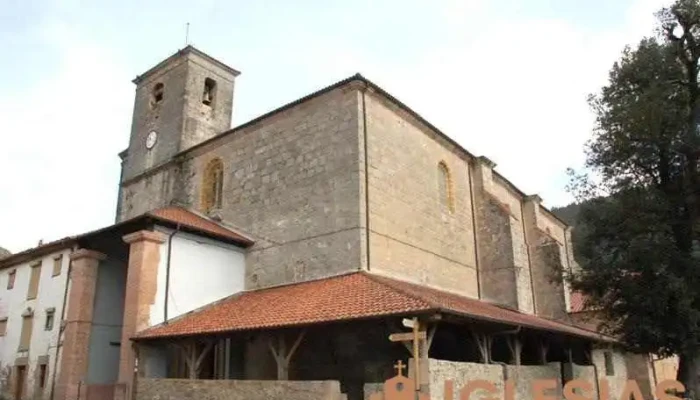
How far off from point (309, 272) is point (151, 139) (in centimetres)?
1078

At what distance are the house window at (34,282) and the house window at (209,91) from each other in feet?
28.6

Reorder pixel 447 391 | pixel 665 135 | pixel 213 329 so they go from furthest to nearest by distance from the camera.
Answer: pixel 665 135 < pixel 213 329 < pixel 447 391

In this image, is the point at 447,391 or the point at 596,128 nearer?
the point at 447,391

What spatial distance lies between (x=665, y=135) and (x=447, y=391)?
8356 millimetres

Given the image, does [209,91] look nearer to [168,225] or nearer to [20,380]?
[168,225]

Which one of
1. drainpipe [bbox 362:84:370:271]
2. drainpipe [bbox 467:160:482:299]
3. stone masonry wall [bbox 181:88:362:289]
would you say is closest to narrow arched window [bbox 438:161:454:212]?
drainpipe [bbox 467:160:482:299]

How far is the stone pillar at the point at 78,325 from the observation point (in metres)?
15.0

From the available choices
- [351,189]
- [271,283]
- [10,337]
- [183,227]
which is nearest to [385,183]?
[351,189]

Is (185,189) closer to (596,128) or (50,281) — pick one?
(50,281)

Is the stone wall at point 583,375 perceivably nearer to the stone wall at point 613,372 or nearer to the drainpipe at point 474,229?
the stone wall at point 613,372

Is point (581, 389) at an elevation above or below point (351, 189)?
below

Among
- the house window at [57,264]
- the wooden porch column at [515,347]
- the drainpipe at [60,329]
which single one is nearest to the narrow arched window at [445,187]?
the wooden porch column at [515,347]

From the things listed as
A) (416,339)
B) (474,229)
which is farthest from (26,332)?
(474,229)

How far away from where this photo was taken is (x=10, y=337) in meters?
18.9
